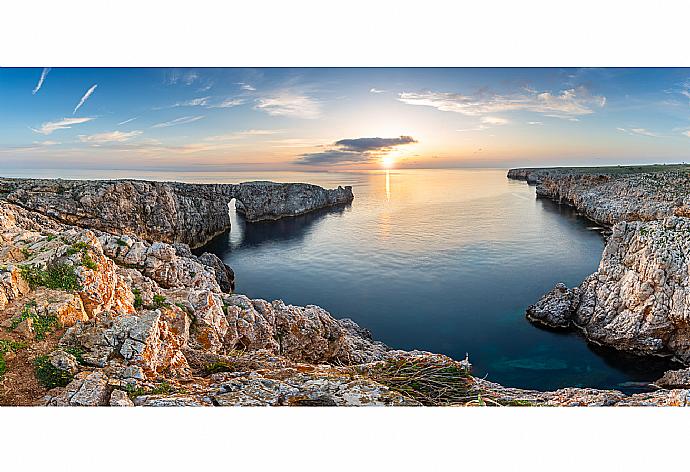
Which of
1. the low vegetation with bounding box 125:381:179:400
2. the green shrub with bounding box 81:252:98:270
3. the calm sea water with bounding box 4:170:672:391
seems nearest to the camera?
the low vegetation with bounding box 125:381:179:400

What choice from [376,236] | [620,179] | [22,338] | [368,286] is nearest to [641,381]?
[368,286]

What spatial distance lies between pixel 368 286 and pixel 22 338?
10.2 metres

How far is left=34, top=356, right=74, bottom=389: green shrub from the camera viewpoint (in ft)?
13.8

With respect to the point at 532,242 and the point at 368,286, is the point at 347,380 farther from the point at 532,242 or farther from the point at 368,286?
the point at 532,242

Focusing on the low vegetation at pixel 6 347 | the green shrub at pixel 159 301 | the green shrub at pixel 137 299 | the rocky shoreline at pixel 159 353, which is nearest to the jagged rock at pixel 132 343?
the rocky shoreline at pixel 159 353

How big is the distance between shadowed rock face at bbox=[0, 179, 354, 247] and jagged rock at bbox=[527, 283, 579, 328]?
15.9 m

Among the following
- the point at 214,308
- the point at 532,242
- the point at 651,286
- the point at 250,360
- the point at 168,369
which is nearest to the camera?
the point at 168,369

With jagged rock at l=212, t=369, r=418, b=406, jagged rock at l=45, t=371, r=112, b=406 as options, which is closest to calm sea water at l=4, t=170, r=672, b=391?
jagged rock at l=212, t=369, r=418, b=406

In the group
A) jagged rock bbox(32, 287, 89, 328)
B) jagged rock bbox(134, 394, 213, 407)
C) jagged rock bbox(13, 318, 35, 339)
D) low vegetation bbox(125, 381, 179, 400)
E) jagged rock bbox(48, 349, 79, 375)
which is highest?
jagged rock bbox(32, 287, 89, 328)

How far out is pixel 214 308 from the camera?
6766 millimetres

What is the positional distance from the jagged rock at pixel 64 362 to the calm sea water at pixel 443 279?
767 centimetres

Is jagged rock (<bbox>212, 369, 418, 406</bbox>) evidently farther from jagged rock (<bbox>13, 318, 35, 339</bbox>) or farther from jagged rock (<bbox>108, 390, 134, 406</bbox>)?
jagged rock (<bbox>13, 318, 35, 339</bbox>)

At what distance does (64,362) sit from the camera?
4.29m

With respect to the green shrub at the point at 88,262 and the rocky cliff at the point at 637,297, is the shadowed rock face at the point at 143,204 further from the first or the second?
the green shrub at the point at 88,262
